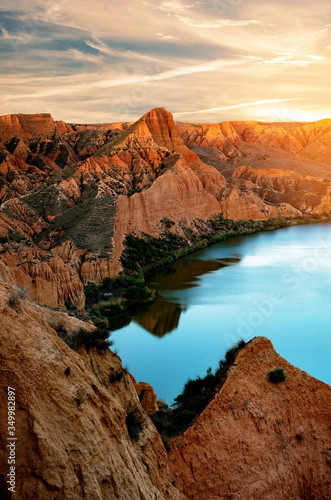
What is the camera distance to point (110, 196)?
3984cm

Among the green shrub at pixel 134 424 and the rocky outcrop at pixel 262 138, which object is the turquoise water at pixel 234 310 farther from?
the rocky outcrop at pixel 262 138

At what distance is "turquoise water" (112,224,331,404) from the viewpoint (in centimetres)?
1881

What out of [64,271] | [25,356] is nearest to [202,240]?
[64,271]

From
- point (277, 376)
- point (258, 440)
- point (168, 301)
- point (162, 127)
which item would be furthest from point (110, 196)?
point (258, 440)

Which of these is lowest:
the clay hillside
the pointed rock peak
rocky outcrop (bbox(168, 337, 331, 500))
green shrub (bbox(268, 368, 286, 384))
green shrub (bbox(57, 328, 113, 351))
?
rocky outcrop (bbox(168, 337, 331, 500))

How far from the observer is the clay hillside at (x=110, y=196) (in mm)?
26231

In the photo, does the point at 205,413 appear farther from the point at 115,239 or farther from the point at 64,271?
the point at 115,239

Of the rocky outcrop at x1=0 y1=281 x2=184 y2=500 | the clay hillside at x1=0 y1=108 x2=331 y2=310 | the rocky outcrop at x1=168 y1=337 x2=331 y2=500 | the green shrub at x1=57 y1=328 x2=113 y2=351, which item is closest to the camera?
the rocky outcrop at x1=0 y1=281 x2=184 y2=500

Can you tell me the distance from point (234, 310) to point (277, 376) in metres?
16.3

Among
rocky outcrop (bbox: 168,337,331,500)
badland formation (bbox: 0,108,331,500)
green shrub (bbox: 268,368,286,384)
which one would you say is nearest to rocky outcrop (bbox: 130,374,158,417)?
badland formation (bbox: 0,108,331,500)

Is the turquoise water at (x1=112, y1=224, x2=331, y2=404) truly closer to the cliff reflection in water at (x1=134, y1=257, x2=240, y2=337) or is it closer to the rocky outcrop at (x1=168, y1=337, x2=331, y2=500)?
the cliff reflection in water at (x1=134, y1=257, x2=240, y2=337)

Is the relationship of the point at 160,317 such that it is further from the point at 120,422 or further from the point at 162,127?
the point at 162,127

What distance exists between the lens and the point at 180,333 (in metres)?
22.8

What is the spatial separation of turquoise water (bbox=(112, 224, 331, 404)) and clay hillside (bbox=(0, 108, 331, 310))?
4.45m
